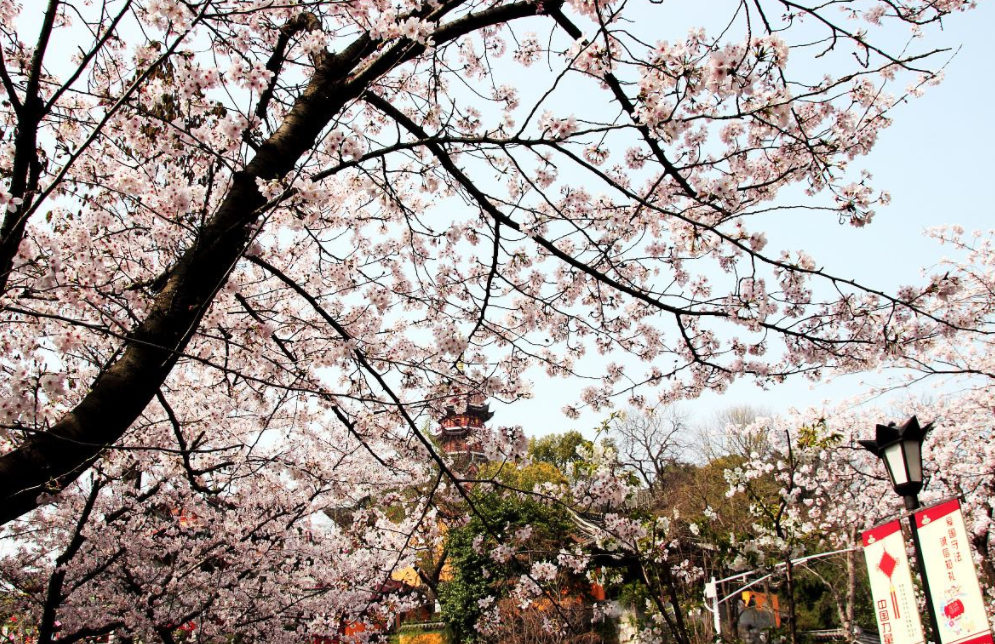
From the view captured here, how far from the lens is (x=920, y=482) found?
3.74m

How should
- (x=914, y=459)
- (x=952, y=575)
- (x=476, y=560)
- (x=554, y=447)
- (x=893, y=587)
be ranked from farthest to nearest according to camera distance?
(x=554, y=447) < (x=476, y=560) < (x=914, y=459) < (x=893, y=587) < (x=952, y=575)

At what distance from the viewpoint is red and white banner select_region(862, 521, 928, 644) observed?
11.3ft

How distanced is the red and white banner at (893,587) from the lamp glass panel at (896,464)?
0.31 m

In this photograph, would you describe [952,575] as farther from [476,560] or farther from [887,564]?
[476,560]

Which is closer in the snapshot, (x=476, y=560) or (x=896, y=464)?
(x=896, y=464)

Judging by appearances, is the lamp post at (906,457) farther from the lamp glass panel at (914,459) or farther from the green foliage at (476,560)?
the green foliage at (476,560)

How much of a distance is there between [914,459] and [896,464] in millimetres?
115

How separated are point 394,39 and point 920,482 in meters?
4.25

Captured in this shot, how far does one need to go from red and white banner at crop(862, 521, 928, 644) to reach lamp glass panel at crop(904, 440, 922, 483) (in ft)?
1.11

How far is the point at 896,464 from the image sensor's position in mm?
3854

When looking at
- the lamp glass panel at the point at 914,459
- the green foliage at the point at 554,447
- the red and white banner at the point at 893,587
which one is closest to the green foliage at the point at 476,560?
the red and white banner at the point at 893,587

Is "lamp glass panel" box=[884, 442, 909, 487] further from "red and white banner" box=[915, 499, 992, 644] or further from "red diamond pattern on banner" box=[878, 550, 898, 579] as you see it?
"red diamond pattern on banner" box=[878, 550, 898, 579]

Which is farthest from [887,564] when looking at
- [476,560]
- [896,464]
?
[476,560]

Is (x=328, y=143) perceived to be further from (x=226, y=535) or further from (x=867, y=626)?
(x=867, y=626)
